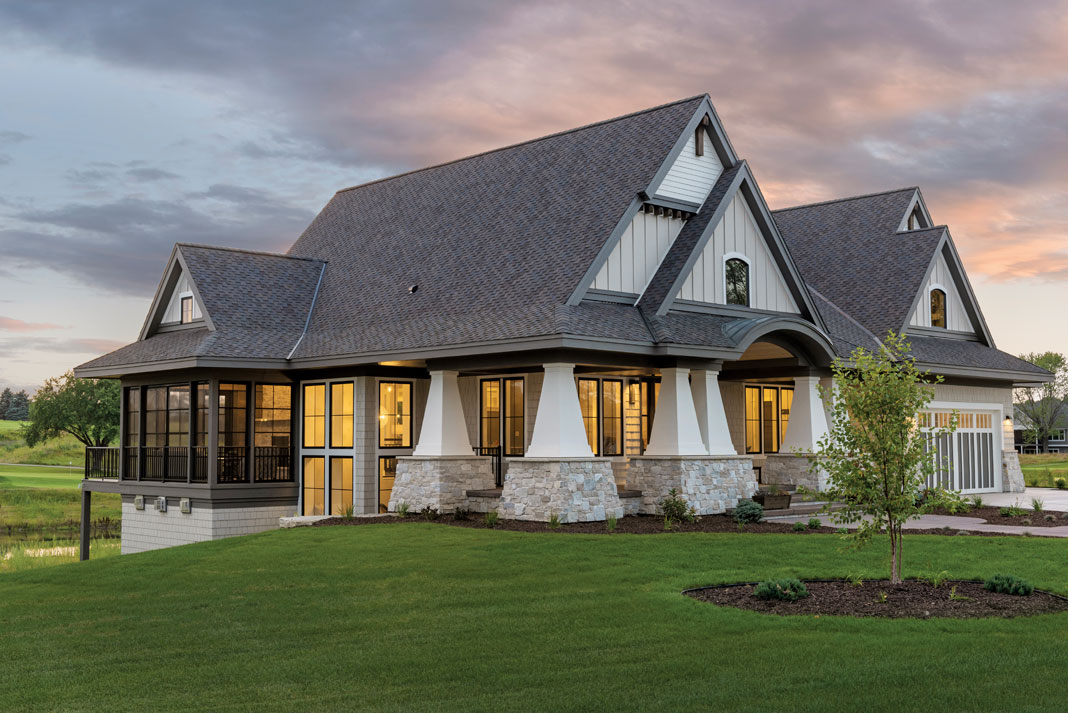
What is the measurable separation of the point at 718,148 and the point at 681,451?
25.5 feet

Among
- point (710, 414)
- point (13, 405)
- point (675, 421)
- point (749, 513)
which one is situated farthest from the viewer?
point (13, 405)

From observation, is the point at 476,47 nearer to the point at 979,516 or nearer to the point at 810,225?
the point at 979,516

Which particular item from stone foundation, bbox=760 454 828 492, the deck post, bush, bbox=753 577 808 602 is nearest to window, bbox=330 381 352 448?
the deck post

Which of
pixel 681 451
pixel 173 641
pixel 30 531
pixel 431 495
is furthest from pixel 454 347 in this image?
pixel 30 531

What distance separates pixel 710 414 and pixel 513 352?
472cm

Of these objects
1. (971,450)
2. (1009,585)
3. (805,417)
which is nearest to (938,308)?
(971,450)

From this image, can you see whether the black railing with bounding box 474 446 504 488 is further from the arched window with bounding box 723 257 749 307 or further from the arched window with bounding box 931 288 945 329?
the arched window with bounding box 931 288 945 329

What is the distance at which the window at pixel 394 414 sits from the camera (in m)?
24.7

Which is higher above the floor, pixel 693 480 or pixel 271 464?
pixel 271 464

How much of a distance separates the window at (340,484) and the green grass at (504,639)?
861cm

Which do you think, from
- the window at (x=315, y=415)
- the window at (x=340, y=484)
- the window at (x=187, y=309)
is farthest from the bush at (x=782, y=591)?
the window at (x=187, y=309)

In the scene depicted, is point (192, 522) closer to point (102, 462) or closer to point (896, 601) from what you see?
point (102, 462)

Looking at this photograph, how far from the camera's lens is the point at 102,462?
29.4 metres

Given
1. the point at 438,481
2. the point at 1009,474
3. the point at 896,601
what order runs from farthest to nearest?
1. the point at 1009,474
2. the point at 438,481
3. the point at 896,601
